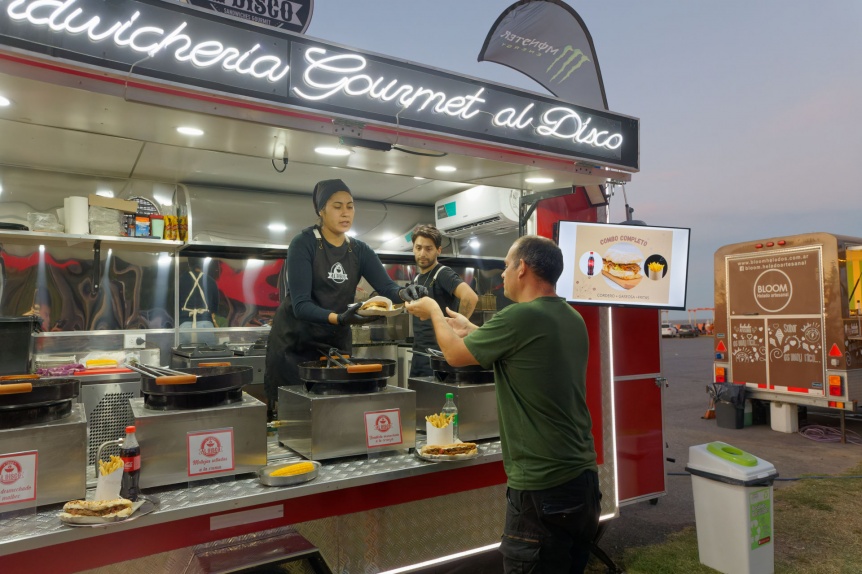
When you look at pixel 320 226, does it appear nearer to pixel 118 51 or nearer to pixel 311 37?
pixel 311 37

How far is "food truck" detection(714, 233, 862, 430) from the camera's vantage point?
702cm

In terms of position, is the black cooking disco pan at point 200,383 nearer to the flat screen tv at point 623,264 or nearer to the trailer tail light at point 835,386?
the flat screen tv at point 623,264

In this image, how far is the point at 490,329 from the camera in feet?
6.94

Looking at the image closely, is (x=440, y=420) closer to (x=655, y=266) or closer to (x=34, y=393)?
(x=34, y=393)

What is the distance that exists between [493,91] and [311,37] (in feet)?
3.09

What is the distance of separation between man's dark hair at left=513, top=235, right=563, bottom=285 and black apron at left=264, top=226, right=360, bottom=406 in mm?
1173

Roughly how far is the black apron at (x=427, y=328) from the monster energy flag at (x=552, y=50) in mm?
2410

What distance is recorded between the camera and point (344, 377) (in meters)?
2.38

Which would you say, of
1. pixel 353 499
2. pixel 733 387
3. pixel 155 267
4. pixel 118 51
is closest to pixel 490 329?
pixel 353 499

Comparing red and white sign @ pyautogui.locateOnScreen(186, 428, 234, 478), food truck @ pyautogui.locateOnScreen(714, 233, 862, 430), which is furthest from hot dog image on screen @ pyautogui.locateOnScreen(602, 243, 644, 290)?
food truck @ pyautogui.locateOnScreen(714, 233, 862, 430)

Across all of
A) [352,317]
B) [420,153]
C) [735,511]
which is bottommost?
[735,511]

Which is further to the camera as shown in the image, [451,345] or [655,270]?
[655,270]

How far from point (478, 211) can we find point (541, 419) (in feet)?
15.0

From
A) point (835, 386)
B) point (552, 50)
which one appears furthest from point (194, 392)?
point (835, 386)
